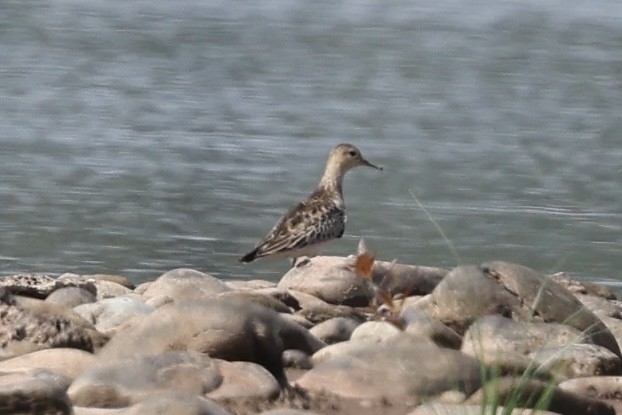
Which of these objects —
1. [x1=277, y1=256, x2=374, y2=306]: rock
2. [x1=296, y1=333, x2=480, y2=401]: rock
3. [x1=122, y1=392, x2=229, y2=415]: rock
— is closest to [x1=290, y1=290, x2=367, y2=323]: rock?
[x1=277, y1=256, x2=374, y2=306]: rock

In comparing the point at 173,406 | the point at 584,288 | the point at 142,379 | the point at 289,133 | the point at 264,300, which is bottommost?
the point at 289,133

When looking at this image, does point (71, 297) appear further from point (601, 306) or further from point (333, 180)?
point (333, 180)

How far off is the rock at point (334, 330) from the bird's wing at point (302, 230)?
252 centimetres

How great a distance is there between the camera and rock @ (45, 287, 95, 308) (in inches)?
373

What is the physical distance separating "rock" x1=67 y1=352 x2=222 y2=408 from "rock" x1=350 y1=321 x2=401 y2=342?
121 centimetres

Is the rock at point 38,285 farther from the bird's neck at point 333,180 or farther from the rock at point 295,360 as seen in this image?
the bird's neck at point 333,180

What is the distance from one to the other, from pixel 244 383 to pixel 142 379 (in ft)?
1.56

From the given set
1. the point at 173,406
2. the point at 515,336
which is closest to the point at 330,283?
the point at 515,336

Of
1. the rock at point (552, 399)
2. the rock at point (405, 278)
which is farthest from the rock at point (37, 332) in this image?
the rock at point (405, 278)

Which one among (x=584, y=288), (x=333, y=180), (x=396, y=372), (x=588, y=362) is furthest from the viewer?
(x=333, y=180)

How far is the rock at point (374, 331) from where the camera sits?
830cm

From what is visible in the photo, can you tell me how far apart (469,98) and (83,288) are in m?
15.2

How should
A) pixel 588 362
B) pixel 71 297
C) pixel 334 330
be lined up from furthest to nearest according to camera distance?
pixel 71 297
pixel 334 330
pixel 588 362

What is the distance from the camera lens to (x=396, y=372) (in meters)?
7.49
